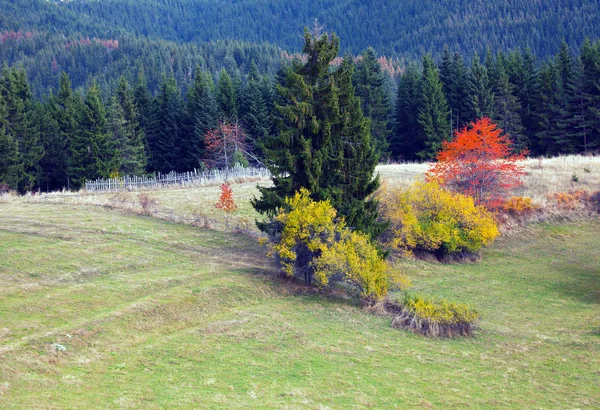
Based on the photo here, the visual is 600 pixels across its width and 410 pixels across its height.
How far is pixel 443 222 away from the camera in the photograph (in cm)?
4459

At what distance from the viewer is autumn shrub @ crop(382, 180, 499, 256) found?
4359 cm

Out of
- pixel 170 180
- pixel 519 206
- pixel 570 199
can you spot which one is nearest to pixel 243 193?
pixel 170 180

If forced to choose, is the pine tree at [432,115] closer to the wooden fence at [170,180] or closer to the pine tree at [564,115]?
the pine tree at [564,115]

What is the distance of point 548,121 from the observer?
263 feet

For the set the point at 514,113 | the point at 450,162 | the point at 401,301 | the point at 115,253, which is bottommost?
the point at 401,301

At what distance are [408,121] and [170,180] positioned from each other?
36847 millimetres

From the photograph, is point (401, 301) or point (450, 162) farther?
point (450, 162)

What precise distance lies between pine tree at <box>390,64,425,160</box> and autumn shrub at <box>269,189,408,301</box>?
50154 mm

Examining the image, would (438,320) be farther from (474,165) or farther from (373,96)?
(373,96)

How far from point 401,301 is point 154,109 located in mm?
62506

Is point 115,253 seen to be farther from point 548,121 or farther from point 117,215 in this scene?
point 548,121

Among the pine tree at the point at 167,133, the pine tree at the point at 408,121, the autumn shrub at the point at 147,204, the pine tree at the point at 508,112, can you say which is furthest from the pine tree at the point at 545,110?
the autumn shrub at the point at 147,204

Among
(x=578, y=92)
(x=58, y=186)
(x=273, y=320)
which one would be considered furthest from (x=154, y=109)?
(x=273, y=320)

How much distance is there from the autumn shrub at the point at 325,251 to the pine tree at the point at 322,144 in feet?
4.52
